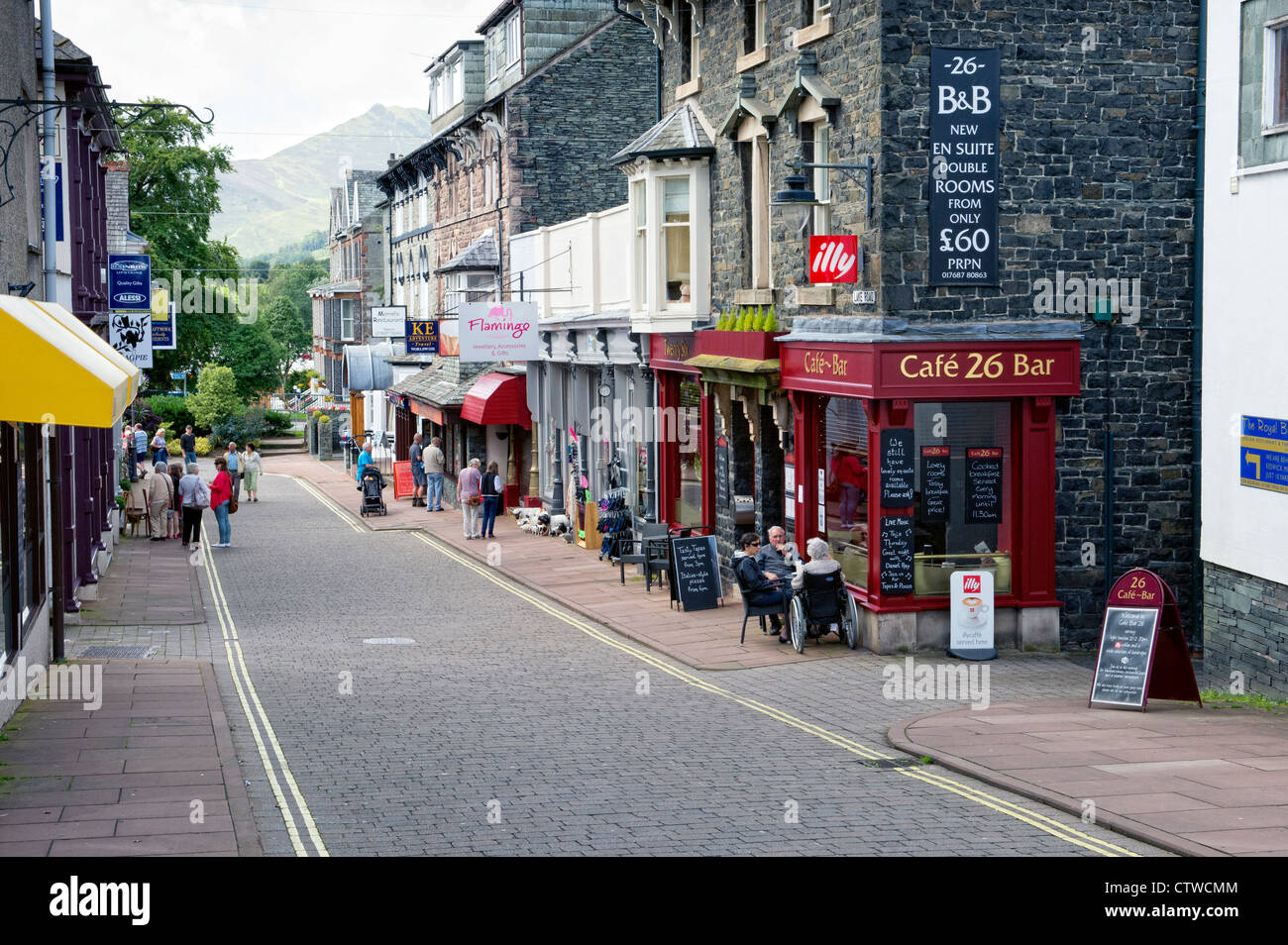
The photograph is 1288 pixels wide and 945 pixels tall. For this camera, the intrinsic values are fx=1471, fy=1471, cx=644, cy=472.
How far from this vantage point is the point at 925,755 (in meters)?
12.6

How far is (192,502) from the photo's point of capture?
3009 cm

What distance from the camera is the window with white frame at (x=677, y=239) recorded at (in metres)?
24.7

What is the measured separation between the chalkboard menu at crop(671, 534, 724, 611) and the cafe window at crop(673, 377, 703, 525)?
3.51m

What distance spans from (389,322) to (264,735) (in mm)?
32933

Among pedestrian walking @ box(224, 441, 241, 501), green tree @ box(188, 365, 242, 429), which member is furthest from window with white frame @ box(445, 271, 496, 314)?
green tree @ box(188, 365, 242, 429)

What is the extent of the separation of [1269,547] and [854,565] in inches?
217

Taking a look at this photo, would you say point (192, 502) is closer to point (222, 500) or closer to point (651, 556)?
point (222, 500)

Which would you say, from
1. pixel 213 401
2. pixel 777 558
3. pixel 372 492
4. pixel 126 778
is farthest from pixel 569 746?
pixel 213 401

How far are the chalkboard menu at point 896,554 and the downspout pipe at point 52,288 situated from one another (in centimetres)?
968

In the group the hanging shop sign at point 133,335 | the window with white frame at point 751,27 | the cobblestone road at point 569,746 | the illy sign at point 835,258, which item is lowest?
the cobblestone road at point 569,746

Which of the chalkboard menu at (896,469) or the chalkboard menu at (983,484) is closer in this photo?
the chalkboard menu at (896,469)

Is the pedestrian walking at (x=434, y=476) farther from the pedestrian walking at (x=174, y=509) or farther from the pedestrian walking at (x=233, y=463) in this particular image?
the pedestrian walking at (x=174, y=509)

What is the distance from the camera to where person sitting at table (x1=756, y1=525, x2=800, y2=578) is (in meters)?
19.4

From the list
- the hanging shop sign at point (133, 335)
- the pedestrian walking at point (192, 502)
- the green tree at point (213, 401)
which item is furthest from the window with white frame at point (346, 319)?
the hanging shop sign at point (133, 335)
